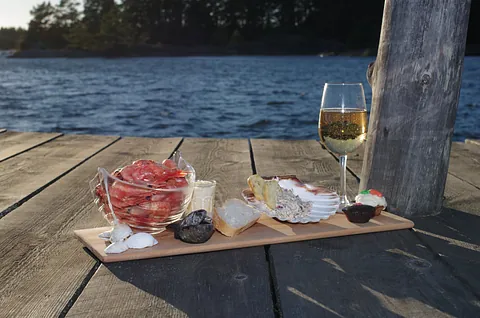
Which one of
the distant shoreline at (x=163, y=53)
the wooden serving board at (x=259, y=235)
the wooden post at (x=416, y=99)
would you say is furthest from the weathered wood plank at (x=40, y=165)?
the distant shoreline at (x=163, y=53)

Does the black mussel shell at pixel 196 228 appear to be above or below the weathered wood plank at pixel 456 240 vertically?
above

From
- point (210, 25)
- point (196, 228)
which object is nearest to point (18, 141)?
point (196, 228)

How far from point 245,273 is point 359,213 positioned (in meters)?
0.48

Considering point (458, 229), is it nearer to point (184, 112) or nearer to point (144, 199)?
point (144, 199)

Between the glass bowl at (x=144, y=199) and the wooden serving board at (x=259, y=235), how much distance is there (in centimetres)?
6

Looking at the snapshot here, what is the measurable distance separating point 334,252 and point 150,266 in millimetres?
476

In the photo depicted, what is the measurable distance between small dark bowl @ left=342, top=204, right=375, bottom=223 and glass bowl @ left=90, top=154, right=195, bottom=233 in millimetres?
472

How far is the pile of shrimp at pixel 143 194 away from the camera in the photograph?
5.10 feet

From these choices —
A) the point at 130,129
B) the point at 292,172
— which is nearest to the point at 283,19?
the point at 130,129

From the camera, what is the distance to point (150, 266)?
147 cm

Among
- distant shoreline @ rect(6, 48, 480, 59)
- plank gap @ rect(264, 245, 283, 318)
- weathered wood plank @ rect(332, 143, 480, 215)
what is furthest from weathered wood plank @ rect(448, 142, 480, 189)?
distant shoreline @ rect(6, 48, 480, 59)

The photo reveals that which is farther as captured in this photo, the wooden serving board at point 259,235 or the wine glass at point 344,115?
the wine glass at point 344,115

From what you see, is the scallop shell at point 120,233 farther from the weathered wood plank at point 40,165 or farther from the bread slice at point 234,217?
the weathered wood plank at point 40,165

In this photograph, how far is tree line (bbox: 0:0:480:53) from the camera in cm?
6175
